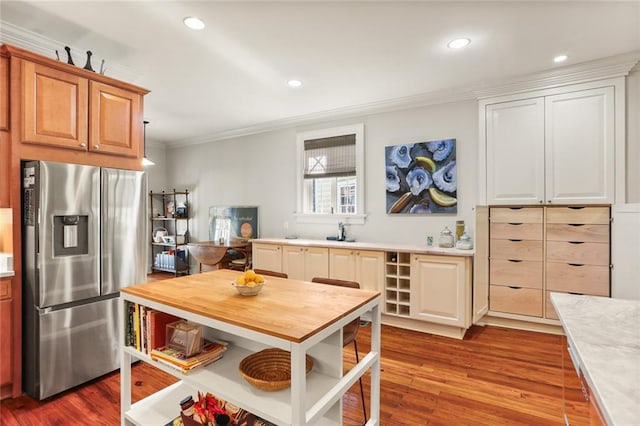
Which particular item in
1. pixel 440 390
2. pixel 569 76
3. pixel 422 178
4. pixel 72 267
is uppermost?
pixel 569 76

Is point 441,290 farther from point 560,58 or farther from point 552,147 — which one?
point 560,58

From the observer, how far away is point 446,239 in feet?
11.9

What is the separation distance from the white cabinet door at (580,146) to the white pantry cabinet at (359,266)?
1876mm

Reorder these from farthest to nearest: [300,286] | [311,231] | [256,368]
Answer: [311,231]
[300,286]
[256,368]

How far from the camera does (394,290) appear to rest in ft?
11.8

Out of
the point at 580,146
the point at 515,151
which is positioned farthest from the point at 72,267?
the point at 580,146

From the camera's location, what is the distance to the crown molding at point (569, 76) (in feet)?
9.63

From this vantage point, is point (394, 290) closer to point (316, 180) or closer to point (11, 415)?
point (316, 180)

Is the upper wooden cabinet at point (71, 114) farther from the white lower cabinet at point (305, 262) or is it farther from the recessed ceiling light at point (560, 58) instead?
the recessed ceiling light at point (560, 58)

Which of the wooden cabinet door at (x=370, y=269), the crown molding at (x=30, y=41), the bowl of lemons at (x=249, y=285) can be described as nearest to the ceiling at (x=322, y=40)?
the crown molding at (x=30, y=41)

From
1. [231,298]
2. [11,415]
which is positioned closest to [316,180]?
[231,298]

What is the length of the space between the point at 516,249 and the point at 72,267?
403cm

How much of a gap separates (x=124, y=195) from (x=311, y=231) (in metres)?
2.68

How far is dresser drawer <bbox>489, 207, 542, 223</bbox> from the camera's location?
3.29 m
